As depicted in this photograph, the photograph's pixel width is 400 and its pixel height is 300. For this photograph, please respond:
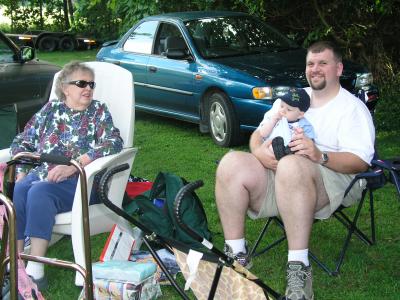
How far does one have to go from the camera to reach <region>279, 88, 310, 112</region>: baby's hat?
3604 millimetres

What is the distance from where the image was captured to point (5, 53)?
639 cm

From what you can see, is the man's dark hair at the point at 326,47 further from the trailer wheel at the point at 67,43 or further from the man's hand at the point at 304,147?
the trailer wheel at the point at 67,43

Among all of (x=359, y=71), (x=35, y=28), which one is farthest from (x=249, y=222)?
(x=35, y=28)

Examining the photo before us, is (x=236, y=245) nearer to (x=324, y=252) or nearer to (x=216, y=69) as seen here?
(x=324, y=252)

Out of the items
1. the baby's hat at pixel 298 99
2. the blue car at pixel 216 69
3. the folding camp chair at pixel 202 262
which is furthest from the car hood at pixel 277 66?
the folding camp chair at pixel 202 262

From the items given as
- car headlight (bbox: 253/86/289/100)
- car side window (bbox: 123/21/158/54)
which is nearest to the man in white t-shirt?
car headlight (bbox: 253/86/289/100)

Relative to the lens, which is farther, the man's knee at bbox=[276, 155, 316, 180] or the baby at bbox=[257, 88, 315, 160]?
the baby at bbox=[257, 88, 315, 160]

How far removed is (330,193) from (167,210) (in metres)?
1.07

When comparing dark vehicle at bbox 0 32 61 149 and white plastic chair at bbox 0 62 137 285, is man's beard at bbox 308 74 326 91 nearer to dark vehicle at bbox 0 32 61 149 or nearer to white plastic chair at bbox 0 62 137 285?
white plastic chair at bbox 0 62 137 285

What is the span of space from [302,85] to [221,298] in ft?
11.9

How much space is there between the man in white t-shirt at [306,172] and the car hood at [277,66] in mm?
2677

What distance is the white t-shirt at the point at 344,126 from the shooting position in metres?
3.54

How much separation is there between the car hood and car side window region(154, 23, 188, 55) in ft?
1.91

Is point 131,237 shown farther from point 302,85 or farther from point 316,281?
point 302,85
